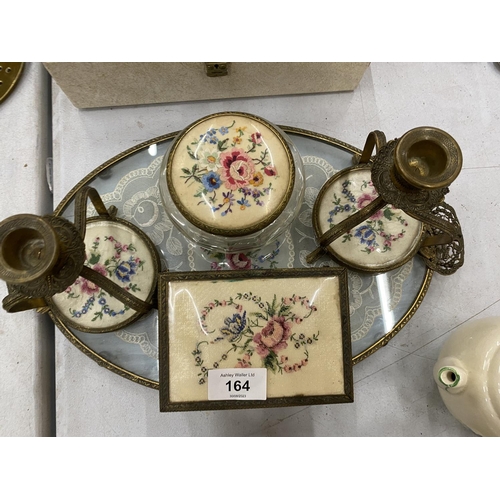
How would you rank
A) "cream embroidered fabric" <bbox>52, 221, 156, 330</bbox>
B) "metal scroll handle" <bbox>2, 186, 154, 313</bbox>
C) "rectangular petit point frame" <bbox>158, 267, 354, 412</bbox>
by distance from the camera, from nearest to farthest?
"metal scroll handle" <bbox>2, 186, 154, 313</bbox>
"rectangular petit point frame" <bbox>158, 267, 354, 412</bbox>
"cream embroidered fabric" <bbox>52, 221, 156, 330</bbox>

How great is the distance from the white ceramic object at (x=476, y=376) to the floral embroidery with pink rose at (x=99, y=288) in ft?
2.04

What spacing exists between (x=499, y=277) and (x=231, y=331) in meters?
0.73

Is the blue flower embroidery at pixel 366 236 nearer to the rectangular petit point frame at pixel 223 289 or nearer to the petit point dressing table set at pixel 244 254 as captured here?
the petit point dressing table set at pixel 244 254

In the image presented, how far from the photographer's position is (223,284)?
69cm

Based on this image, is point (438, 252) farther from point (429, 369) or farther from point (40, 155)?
point (40, 155)

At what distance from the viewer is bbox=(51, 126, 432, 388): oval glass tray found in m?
0.86

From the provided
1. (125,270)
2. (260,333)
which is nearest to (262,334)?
(260,333)

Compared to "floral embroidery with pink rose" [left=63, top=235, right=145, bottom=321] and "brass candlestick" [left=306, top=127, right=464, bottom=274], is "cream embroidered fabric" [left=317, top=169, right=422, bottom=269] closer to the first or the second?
"brass candlestick" [left=306, top=127, right=464, bottom=274]

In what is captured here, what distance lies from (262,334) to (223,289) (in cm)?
10

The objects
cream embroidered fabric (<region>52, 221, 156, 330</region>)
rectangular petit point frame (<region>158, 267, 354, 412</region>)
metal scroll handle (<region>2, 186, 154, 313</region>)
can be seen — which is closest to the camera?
metal scroll handle (<region>2, 186, 154, 313</region>)

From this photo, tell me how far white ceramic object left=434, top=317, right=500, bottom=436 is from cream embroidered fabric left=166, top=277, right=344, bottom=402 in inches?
8.9

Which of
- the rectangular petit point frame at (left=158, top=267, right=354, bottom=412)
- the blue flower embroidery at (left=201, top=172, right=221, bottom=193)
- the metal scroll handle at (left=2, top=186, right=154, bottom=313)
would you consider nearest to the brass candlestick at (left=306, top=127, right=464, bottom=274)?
the rectangular petit point frame at (left=158, top=267, right=354, bottom=412)

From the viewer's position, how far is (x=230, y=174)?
693 millimetres

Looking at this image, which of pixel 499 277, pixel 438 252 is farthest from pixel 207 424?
pixel 499 277
